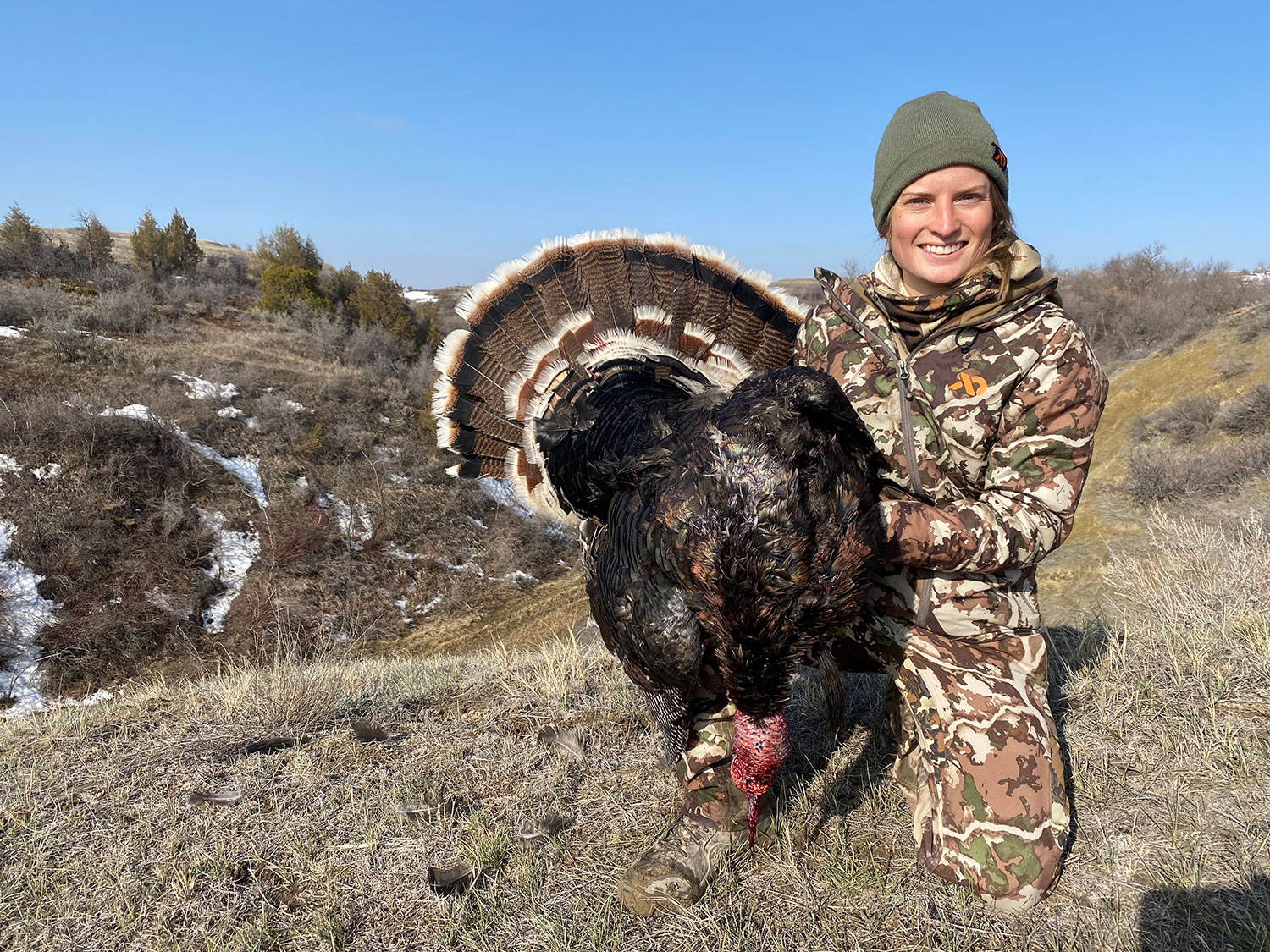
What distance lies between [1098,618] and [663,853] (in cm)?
373

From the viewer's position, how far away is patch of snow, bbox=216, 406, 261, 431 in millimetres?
13398

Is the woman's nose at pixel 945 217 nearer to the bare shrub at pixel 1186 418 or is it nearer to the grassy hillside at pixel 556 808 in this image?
the grassy hillside at pixel 556 808

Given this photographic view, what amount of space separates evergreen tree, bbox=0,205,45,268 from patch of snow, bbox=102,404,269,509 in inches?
434

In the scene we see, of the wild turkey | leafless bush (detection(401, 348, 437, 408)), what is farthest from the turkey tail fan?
leafless bush (detection(401, 348, 437, 408))

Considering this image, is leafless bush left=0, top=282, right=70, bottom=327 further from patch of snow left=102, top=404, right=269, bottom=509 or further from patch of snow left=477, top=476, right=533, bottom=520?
patch of snow left=477, top=476, right=533, bottom=520

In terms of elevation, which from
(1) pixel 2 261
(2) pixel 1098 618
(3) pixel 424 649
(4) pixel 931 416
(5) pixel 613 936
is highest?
(1) pixel 2 261

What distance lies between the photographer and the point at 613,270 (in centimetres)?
403

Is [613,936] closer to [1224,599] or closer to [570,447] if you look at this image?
[570,447]

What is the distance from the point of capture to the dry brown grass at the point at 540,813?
83.3 inches

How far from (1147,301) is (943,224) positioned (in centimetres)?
2361

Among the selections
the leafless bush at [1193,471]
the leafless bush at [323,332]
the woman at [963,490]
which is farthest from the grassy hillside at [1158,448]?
the leafless bush at [323,332]

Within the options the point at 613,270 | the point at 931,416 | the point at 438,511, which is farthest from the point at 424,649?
the point at 931,416

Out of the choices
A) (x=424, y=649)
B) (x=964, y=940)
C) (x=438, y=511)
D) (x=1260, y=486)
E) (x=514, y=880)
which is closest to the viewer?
(x=964, y=940)

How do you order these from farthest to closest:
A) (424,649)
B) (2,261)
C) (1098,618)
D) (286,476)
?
1. (2,261)
2. (286,476)
3. (424,649)
4. (1098,618)
